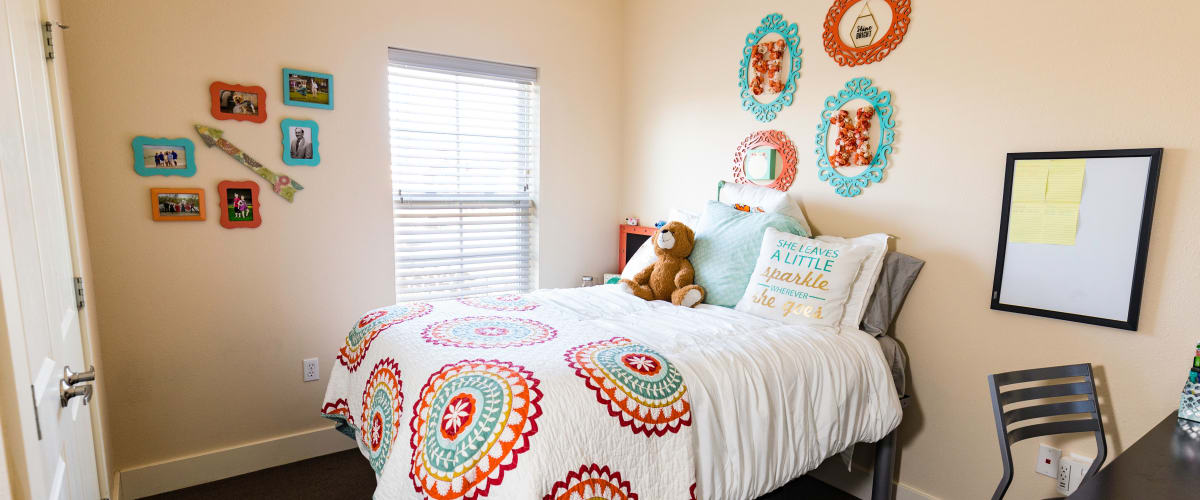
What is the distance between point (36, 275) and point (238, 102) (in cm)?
165

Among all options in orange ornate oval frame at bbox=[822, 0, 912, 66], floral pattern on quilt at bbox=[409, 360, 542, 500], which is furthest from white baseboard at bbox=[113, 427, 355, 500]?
orange ornate oval frame at bbox=[822, 0, 912, 66]

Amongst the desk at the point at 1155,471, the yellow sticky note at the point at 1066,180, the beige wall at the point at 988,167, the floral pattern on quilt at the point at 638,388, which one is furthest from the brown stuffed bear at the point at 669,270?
the desk at the point at 1155,471

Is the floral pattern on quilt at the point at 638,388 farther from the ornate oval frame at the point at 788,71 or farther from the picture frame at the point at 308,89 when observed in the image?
the picture frame at the point at 308,89

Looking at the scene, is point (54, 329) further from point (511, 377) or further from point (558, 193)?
point (558, 193)

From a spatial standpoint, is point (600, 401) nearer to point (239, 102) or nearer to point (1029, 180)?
point (1029, 180)

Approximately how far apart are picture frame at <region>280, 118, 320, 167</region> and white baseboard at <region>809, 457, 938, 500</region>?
2.64 m

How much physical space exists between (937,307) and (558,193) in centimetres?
196

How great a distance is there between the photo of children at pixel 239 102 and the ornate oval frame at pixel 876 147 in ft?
7.83

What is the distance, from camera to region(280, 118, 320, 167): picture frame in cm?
240

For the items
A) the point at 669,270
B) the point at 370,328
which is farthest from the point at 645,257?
the point at 370,328

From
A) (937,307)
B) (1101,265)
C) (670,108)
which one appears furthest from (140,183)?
(1101,265)

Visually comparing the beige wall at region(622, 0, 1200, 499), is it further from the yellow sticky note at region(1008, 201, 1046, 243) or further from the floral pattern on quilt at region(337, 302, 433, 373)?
the floral pattern on quilt at region(337, 302, 433, 373)

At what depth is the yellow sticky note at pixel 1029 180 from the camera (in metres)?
1.80

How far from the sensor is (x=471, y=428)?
1.24 meters
